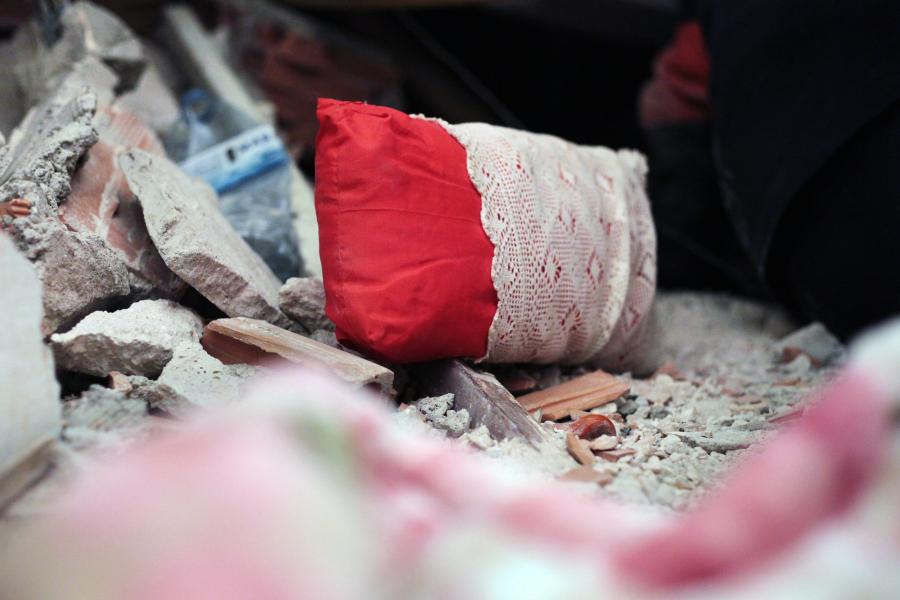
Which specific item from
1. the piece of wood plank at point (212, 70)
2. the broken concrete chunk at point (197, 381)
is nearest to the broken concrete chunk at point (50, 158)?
the broken concrete chunk at point (197, 381)

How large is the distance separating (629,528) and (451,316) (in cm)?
70

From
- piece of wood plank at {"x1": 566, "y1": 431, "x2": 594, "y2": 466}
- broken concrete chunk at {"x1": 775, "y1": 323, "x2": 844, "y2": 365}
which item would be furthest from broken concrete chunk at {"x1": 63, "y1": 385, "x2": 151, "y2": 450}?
broken concrete chunk at {"x1": 775, "y1": 323, "x2": 844, "y2": 365}

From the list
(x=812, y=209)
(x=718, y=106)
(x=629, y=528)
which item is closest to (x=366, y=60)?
(x=718, y=106)

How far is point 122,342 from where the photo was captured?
3.90 feet

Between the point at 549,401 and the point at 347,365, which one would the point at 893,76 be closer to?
the point at 549,401

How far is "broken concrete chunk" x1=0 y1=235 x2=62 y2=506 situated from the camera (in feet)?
2.84

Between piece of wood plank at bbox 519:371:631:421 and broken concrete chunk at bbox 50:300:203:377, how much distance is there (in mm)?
642

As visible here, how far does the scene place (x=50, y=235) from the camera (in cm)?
122

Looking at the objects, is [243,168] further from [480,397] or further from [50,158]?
[480,397]

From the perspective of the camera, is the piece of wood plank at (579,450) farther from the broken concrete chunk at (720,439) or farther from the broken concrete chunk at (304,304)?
the broken concrete chunk at (304,304)

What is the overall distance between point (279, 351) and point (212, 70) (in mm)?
2008

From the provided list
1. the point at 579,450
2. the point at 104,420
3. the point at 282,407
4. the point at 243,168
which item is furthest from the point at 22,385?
the point at 243,168

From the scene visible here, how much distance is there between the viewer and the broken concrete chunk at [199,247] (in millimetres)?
1384

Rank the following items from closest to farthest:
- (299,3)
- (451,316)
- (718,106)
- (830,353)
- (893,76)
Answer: (451,316), (893,76), (830,353), (718,106), (299,3)
